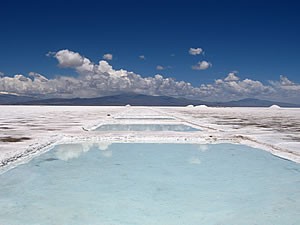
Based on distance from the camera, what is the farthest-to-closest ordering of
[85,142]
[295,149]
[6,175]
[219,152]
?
[85,142] < [219,152] < [295,149] < [6,175]

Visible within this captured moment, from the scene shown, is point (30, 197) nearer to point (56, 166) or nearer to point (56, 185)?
point (56, 185)

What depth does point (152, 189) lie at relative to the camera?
8250mm

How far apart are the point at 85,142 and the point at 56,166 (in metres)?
5.70

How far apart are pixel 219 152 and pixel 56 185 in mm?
7626

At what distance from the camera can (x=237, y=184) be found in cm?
888

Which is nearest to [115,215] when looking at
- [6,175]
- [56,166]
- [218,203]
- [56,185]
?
[218,203]

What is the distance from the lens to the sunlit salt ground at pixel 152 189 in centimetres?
628

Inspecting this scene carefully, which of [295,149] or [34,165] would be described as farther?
[295,149]

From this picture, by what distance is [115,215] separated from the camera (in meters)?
6.34

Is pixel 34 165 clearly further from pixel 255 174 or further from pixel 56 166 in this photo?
pixel 255 174

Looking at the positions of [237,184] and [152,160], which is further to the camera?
[152,160]

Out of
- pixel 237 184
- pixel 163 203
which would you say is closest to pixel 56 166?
pixel 163 203

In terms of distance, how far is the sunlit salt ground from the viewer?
6281 millimetres

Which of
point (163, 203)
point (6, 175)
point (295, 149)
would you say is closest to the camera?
point (163, 203)
